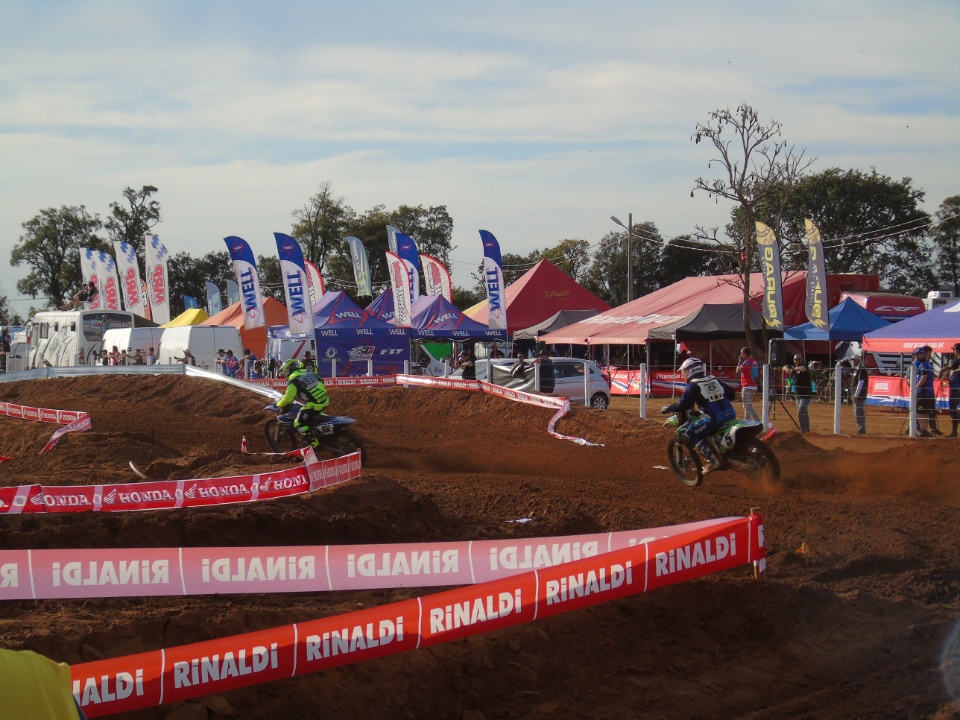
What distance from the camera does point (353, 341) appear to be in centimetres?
2986

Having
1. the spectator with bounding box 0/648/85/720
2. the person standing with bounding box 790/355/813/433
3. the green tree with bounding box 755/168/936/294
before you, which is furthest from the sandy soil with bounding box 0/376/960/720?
the green tree with bounding box 755/168/936/294

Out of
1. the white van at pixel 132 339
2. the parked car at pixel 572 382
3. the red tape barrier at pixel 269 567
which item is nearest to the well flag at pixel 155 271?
the white van at pixel 132 339

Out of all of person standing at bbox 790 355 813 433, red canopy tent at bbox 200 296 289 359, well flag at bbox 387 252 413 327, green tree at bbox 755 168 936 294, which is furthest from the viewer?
green tree at bbox 755 168 936 294

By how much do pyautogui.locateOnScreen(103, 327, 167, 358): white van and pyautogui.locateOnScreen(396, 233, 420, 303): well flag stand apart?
1015 centimetres

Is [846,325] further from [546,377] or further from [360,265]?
[360,265]

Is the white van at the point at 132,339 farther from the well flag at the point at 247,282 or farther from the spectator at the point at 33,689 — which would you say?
the spectator at the point at 33,689

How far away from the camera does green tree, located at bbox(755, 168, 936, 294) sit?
52.0 metres

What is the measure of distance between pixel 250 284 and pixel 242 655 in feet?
99.6

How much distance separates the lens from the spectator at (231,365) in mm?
29266

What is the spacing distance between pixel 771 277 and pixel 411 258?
593 inches

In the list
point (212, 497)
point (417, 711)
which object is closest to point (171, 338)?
point (212, 497)

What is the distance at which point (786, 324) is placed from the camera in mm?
34406

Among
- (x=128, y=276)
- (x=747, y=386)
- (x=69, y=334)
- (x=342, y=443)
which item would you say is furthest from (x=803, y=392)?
(x=128, y=276)

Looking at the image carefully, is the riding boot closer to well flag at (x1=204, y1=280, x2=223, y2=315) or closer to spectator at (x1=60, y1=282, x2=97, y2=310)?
spectator at (x1=60, y1=282, x2=97, y2=310)
